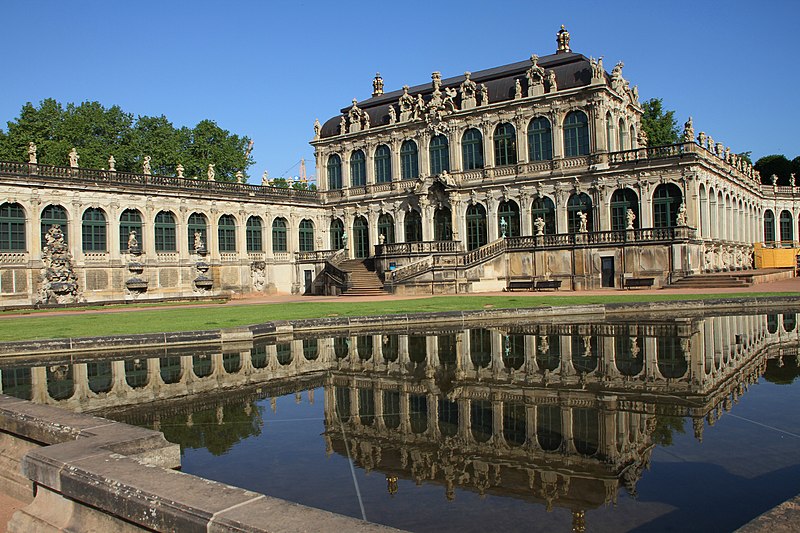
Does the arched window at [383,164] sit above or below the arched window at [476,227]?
above

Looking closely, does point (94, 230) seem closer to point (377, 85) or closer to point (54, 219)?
point (54, 219)

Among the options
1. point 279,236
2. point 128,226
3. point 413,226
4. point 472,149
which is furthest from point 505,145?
point 128,226

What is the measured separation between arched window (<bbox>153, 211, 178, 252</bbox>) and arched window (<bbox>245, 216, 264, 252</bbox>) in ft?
20.6

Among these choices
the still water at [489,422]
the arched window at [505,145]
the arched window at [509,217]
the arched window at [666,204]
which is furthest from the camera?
the arched window at [505,145]

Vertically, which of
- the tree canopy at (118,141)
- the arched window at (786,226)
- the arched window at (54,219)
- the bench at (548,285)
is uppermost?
the tree canopy at (118,141)

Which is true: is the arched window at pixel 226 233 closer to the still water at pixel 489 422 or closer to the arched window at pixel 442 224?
the arched window at pixel 442 224

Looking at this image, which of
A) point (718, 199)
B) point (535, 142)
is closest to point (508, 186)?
point (535, 142)

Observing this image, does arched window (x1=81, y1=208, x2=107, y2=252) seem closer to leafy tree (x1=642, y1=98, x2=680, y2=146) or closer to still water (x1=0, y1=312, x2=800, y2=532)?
still water (x1=0, y1=312, x2=800, y2=532)

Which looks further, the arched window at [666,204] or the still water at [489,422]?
the arched window at [666,204]

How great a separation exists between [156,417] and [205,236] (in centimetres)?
4321

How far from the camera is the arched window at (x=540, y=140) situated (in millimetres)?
49719

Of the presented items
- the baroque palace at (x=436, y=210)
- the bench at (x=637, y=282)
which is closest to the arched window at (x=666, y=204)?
the baroque palace at (x=436, y=210)

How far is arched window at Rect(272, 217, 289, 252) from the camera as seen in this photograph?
5644cm

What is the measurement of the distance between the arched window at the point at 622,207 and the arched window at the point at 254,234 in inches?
1077
